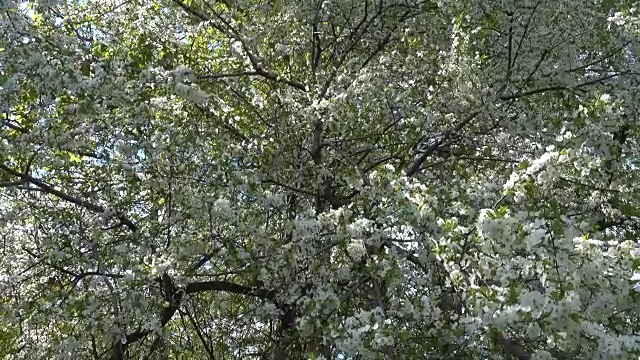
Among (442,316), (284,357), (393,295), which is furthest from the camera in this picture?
(284,357)

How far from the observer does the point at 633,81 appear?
7125 millimetres

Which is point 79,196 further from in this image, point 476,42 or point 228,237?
point 476,42

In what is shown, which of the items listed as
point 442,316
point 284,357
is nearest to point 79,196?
point 284,357

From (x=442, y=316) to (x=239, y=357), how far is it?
3117 millimetres

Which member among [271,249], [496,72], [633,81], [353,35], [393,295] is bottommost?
[393,295]

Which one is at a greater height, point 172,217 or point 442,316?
point 172,217

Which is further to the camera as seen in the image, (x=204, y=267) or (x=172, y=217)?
(x=204, y=267)

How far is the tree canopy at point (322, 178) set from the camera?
397cm

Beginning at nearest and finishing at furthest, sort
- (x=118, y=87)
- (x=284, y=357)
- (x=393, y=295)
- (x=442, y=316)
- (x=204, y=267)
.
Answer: (x=442, y=316) → (x=393, y=295) → (x=118, y=87) → (x=284, y=357) → (x=204, y=267)

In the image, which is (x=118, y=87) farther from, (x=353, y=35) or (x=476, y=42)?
(x=476, y=42)

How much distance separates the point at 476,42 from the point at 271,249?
11.6 ft

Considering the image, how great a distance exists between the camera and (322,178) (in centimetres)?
688

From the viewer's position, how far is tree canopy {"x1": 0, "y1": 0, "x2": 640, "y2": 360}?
3.97 m

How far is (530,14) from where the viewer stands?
22.1 feet
